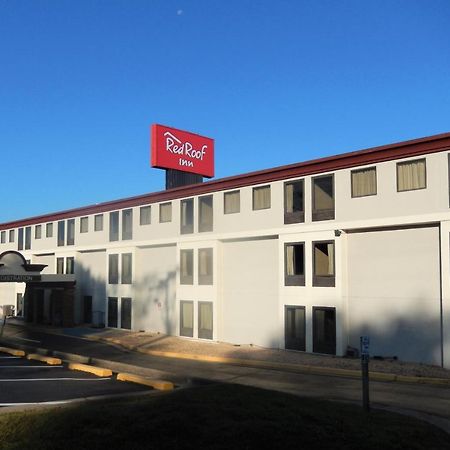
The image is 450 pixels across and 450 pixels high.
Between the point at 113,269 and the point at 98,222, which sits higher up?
the point at 98,222

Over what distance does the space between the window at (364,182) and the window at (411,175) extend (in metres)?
1.12

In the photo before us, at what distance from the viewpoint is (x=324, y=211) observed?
24.7 meters

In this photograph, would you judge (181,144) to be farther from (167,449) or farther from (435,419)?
(167,449)

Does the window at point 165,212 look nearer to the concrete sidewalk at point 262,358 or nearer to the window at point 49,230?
the concrete sidewalk at point 262,358

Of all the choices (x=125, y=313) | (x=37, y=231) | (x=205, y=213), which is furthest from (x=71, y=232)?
(x=205, y=213)

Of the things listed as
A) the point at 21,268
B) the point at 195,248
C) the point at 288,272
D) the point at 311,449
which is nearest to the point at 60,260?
the point at 21,268

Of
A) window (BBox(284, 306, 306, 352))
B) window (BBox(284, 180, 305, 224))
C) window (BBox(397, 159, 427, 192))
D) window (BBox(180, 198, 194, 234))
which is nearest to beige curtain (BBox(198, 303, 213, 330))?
window (BBox(180, 198, 194, 234))

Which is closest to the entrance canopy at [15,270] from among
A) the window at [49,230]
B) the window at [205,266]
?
the window at [49,230]

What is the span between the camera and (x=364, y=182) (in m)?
23.3

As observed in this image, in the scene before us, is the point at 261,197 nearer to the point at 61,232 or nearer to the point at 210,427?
the point at 210,427

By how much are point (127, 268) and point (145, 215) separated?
3.88 metres

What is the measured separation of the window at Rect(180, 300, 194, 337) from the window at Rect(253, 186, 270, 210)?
23.9ft

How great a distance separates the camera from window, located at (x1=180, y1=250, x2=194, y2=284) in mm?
31531

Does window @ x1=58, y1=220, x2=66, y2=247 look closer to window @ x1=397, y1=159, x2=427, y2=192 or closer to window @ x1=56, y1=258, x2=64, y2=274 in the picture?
window @ x1=56, y1=258, x2=64, y2=274
